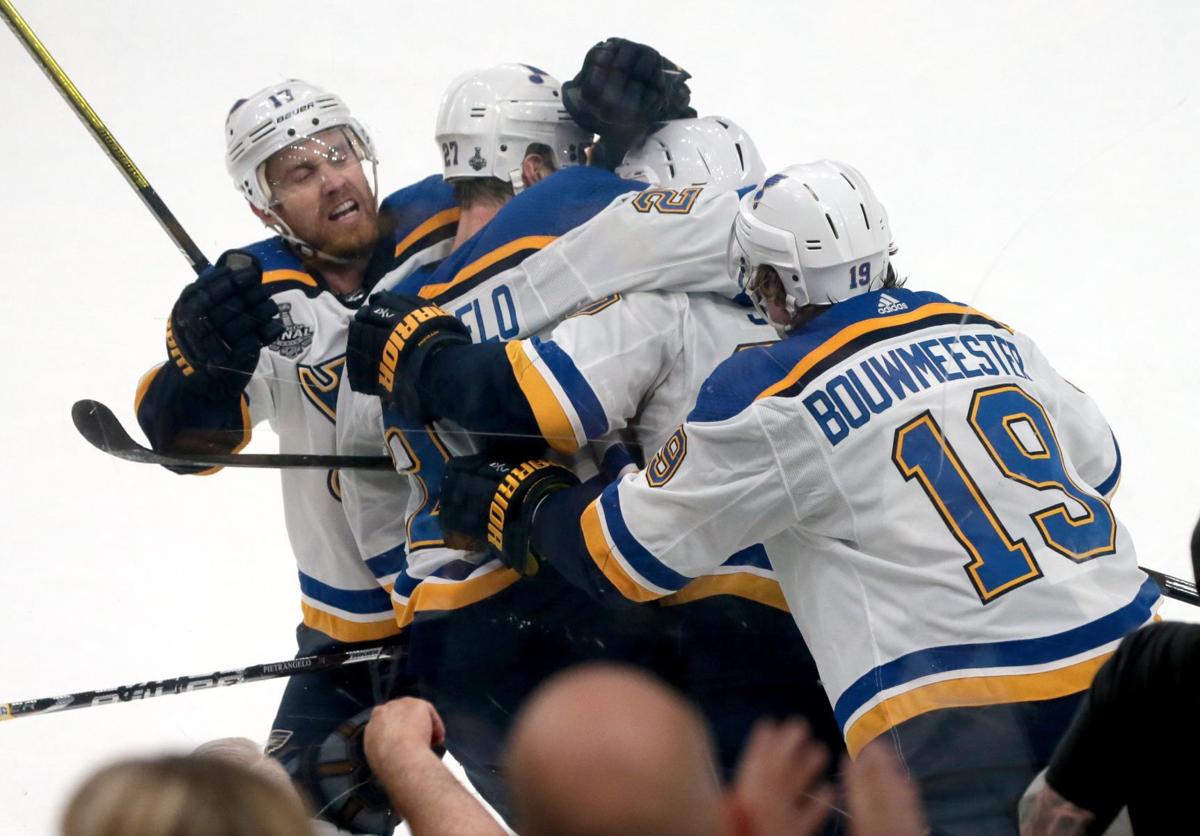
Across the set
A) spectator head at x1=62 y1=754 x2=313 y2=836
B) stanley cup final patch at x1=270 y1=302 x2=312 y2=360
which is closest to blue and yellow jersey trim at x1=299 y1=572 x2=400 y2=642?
stanley cup final patch at x1=270 y1=302 x2=312 y2=360

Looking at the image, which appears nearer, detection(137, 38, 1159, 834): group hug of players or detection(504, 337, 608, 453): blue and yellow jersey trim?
detection(137, 38, 1159, 834): group hug of players

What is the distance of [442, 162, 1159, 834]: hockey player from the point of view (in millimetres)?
1407

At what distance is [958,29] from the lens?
10.4ft

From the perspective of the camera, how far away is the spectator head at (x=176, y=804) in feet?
3.01

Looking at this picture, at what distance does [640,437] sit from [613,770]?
1007 millimetres

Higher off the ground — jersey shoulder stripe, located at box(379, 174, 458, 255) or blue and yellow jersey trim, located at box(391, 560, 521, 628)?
jersey shoulder stripe, located at box(379, 174, 458, 255)

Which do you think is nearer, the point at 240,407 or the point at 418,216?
the point at 240,407

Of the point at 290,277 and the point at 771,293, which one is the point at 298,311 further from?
the point at 771,293

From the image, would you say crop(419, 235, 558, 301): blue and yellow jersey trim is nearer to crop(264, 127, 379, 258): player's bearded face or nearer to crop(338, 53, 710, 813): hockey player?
crop(338, 53, 710, 813): hockey player

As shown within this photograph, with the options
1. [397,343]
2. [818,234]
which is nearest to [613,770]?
[818,234]

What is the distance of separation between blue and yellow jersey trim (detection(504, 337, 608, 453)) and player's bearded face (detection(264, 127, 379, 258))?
1.69 ft

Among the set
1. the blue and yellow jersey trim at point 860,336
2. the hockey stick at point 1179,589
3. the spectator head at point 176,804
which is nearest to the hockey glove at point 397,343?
the blue and yellow jersey trim at point 860,336

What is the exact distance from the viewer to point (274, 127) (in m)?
2.30

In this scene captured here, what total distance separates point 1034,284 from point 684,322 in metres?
0.49
